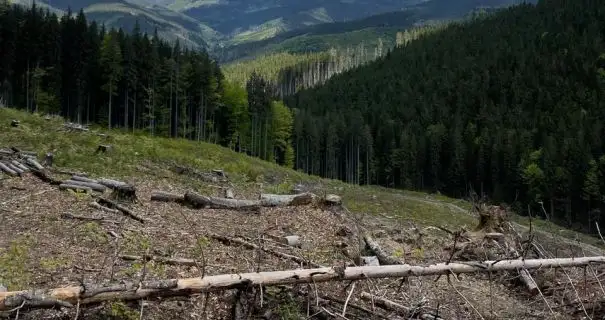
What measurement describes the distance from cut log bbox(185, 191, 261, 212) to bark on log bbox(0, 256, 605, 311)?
32.6ft

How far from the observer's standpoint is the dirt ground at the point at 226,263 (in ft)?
29.8

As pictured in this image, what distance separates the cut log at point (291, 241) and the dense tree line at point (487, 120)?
53.3 meters

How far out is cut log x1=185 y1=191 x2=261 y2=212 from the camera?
727 inches

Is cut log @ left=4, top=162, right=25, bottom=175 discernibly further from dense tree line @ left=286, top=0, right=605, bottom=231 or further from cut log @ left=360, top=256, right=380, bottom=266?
dense tree line @ left=286, top=0, right=605, bottom=231

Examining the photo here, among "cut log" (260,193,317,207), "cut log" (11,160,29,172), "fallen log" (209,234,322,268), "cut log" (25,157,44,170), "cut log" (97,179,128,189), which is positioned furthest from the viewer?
"cut log" (25,157,44,170)

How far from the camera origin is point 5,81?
62.8m

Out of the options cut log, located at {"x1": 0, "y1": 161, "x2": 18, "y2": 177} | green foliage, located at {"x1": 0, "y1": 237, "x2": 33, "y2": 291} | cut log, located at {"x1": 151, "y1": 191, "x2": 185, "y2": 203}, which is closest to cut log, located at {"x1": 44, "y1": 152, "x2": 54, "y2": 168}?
cut log, located at {"x1": 0, "y1": 161, "x2": 18, "y2": 177}

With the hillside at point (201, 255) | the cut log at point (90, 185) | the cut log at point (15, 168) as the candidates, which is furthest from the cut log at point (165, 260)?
the cut log at point (15, 168)

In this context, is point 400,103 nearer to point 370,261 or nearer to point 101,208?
point 101,208

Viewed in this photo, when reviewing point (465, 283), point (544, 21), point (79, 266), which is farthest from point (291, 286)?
point (544, 21)

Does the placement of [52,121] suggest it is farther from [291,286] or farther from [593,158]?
[593,158]

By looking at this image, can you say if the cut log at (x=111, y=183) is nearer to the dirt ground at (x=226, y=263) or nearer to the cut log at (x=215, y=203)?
the dirt ground at (x=226, y=263)

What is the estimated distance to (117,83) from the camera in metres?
70.0

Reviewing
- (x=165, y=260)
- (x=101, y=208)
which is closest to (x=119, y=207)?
(x=101, y=208)
